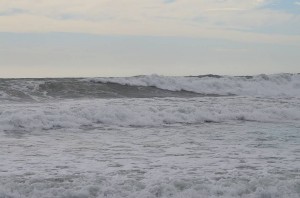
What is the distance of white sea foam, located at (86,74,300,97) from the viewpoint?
24.2 metres

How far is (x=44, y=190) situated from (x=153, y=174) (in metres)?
1.51

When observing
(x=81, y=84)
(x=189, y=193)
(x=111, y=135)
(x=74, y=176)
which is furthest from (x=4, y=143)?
(x=81, y=84)

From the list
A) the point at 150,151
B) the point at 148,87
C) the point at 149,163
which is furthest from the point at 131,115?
the point at 148,87

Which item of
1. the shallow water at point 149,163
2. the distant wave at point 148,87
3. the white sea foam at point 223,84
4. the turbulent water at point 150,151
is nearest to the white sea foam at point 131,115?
the turbulent water at point 150,151

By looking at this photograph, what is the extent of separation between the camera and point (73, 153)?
7.61 meters

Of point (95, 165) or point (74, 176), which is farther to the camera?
point (95, 165)

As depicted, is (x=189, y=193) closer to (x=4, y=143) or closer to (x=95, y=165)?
(x=95, y=165)

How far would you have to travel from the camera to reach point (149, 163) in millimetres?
6777

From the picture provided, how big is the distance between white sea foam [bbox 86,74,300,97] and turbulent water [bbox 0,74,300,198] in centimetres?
775

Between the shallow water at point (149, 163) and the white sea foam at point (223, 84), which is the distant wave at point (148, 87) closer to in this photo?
the white sea foam at point (223, 84)

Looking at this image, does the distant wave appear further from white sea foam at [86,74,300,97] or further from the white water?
the white water

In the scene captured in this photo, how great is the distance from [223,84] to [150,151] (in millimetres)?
17993

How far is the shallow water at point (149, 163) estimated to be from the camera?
5203 millimetres

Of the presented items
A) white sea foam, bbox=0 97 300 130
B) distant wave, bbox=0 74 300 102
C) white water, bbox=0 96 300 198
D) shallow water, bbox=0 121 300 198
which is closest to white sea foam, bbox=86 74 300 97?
distant wave, bbox=0 74 300 102
